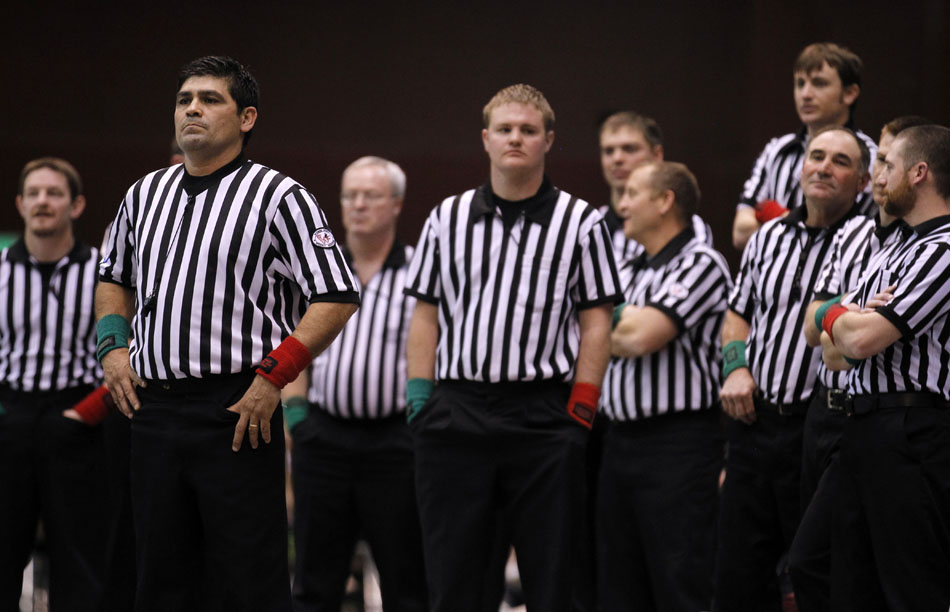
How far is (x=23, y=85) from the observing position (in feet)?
22.7

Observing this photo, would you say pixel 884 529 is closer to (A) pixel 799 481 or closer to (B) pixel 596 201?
(A) pixel 799 481

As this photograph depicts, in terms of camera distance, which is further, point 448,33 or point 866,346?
point 448,33

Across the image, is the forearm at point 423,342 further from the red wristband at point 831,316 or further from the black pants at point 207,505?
the red wristband at point 831,316

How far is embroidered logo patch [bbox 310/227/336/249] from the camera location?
2951 millimetres

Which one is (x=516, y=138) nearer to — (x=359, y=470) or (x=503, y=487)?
(x=503, y=487)

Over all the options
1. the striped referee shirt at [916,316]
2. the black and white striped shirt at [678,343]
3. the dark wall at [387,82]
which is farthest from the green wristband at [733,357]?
the dark wall at [387,82]

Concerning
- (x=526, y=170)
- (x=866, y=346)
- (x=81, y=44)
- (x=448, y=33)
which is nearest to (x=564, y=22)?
(x=448, y=33)

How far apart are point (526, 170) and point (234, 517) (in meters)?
1.35

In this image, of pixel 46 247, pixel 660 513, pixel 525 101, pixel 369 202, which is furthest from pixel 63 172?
pixel 660 513

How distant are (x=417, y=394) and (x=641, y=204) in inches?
46.1

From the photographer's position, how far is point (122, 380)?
3.02 m

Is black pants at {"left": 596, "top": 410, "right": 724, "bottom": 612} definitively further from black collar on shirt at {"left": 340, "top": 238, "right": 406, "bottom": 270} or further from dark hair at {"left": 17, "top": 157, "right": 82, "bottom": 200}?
dark hair at {"left": 17, "top": 157, "right": 82, "bottom": 200}

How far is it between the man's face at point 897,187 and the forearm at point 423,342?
1321 mm

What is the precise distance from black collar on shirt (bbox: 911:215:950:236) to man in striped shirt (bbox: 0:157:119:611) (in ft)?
8.99
